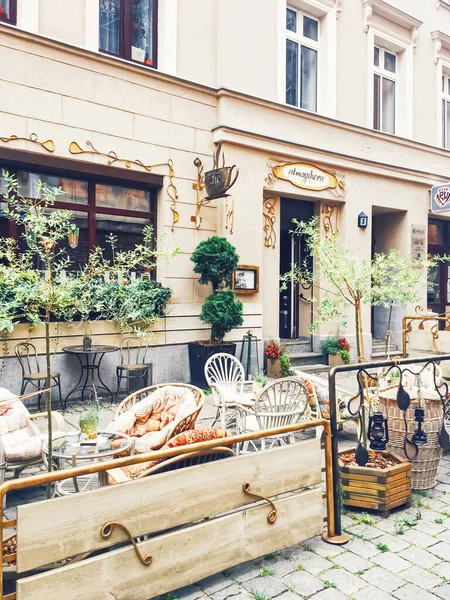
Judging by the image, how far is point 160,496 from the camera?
285 cm

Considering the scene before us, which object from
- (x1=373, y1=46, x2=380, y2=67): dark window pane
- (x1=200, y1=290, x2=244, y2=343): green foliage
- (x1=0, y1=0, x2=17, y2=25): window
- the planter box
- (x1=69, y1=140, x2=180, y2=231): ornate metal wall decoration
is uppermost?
(x1=373, y1=46, x2=380, y2=67): dark window pane

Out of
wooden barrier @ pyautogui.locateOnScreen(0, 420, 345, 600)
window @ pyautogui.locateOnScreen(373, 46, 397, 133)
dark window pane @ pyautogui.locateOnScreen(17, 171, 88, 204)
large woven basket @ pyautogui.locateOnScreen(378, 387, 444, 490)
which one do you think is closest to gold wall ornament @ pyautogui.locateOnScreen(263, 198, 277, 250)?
dark window pane @ pyautogui.locateOnScreen(17, 171, 88, 204)

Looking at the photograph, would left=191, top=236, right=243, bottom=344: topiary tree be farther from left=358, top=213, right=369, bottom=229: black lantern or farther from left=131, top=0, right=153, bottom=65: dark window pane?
left=358, top=213, right=369, bottom=229: black lantern

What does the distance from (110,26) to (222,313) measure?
16.7 feet

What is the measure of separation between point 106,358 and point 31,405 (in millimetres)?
1350

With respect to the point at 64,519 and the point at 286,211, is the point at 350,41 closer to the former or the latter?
the point at 286,211

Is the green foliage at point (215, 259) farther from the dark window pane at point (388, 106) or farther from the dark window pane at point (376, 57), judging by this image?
the dark window pane at point (376, 57)

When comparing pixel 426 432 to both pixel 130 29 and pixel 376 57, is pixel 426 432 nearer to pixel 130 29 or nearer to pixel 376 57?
pixel 130 29

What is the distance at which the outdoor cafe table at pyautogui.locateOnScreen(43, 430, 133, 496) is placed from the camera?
157 inches

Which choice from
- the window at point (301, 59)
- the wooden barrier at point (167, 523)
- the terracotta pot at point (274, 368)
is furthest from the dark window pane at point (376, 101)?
the wooden barrier at point (167, 523)

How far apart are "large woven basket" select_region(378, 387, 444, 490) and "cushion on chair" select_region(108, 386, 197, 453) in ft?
5.70

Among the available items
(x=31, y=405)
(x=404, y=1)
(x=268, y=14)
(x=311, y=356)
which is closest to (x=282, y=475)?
(x=31, y=405)

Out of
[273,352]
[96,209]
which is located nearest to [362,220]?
[273,352]

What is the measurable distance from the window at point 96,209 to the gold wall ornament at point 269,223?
242 centimetres
